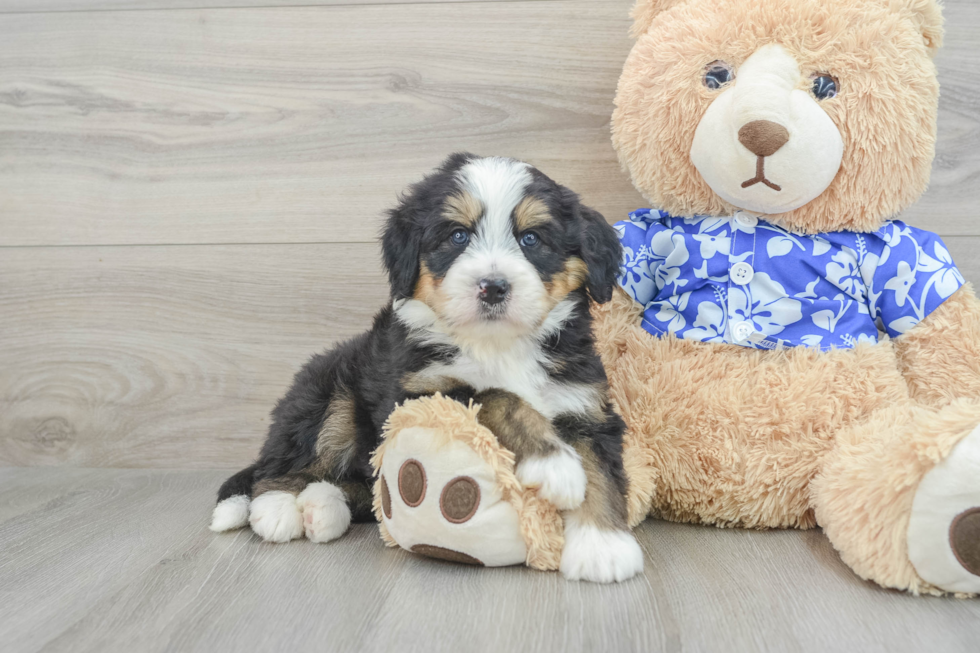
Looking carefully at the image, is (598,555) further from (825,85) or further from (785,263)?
(825,85)

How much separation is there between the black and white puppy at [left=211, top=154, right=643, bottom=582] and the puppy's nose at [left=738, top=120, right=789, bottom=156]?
1.23ft

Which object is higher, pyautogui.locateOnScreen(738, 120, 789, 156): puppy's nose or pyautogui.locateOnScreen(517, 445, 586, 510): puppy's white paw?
pyautogui.locateOnScreen(738, 120, 789, 156): puppy's nose

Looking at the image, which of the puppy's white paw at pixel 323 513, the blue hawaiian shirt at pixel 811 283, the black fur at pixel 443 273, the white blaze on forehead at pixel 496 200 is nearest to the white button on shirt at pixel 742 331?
the blue hawaiian shirt at pixel 811 283

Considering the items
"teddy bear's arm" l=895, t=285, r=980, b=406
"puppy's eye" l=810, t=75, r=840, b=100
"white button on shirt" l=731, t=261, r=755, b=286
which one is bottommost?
"teddy bear's arm" l=895, t=285, r=980, b=406

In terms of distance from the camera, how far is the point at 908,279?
1848 millimetres

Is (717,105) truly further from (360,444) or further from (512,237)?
(360,444)

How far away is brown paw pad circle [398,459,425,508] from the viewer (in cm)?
151

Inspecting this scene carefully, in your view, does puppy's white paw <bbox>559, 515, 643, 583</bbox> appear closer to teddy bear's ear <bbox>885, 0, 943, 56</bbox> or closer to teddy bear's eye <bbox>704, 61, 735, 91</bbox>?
teddy bear's eye <bbox>704, 61, 735, 91</bbox>

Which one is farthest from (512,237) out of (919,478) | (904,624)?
Answer: (904,624)

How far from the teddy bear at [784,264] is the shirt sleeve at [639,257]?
6cm

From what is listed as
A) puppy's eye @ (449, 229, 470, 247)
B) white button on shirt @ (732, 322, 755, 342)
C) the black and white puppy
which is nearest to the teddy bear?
white button on shirt @ (732, 322, 755, 342)

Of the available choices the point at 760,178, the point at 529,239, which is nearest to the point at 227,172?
the point at 529,239

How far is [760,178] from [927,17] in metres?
0.56

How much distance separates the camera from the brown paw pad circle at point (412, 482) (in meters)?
1.51
